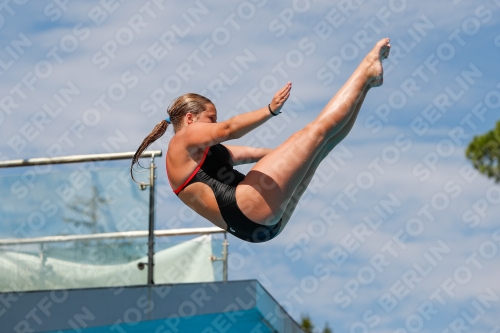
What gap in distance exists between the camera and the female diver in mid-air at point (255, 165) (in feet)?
17.1

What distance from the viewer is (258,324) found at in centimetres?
758

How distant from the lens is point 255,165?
5.45m

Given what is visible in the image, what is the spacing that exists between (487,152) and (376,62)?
16.1 m

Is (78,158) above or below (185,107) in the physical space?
above

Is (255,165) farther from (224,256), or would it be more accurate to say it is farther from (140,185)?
(224,256)

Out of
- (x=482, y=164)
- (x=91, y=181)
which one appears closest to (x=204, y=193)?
(x=91, y=181)

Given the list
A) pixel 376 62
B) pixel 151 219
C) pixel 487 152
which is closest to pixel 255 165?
pixel 376 62

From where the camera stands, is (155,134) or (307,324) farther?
(307,324)

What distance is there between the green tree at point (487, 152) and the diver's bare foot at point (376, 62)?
1542cm

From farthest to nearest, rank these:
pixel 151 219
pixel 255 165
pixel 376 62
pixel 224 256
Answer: pixel 224 256, pixel 151 219, pixel 255 165, pixel 376 62

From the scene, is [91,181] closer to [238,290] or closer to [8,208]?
[8,208]

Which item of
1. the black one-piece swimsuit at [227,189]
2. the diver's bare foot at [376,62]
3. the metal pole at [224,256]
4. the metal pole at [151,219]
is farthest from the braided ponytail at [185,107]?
the metal pole at [224,256]

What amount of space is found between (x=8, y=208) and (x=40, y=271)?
0.78 m

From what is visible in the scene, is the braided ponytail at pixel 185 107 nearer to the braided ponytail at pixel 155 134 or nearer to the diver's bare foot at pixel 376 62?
the braided ponytail at pixel 155 134
